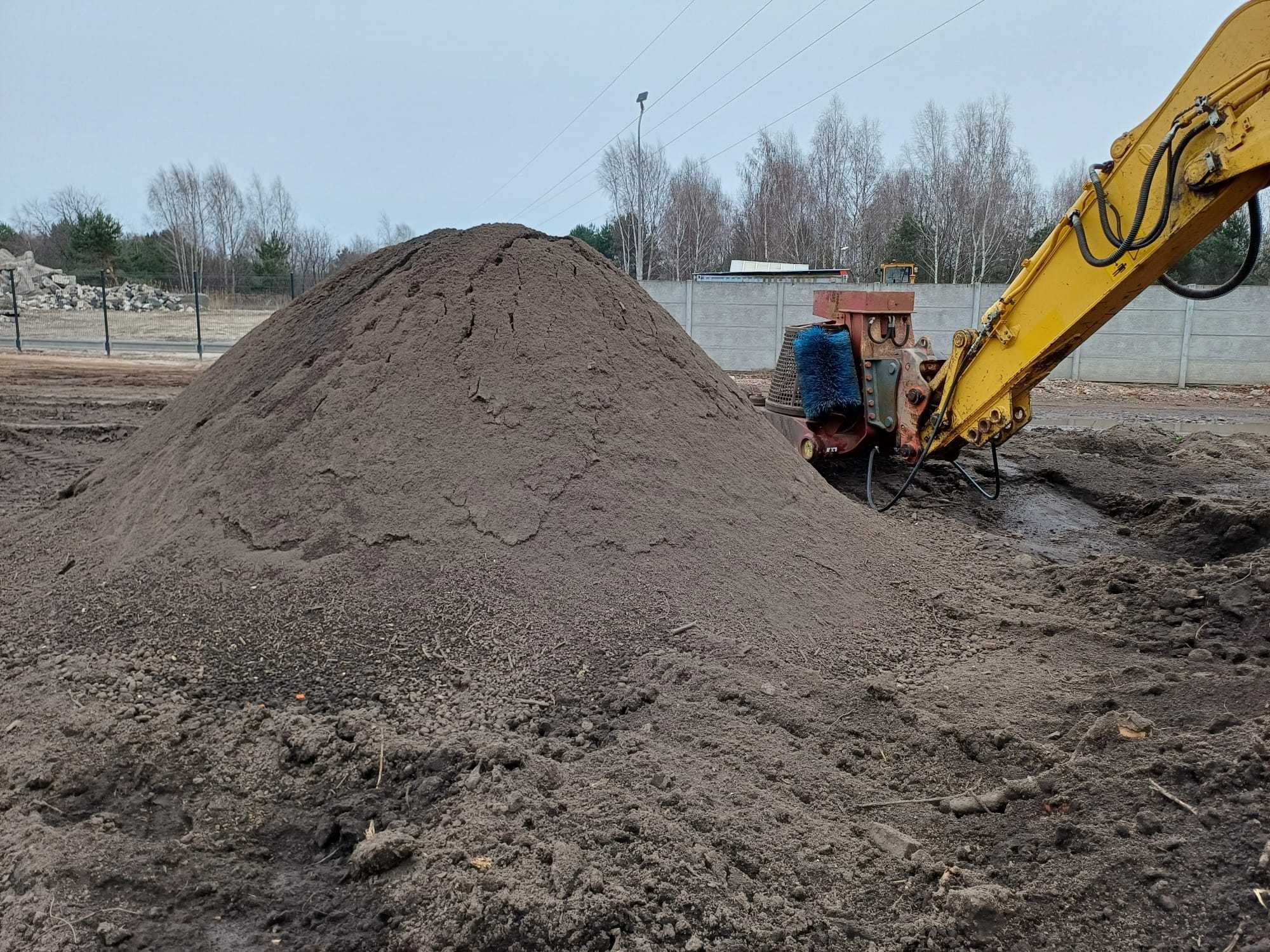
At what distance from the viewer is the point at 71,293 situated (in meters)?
31.5

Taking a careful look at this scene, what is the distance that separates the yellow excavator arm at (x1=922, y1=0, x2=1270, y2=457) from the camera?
448 centimetres

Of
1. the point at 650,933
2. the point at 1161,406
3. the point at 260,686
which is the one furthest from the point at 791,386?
the point at 1161,406

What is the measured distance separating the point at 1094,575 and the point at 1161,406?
11776mm

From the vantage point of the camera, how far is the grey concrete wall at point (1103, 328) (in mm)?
17188

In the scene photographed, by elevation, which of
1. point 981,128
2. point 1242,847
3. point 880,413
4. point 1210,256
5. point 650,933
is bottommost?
point 650,933

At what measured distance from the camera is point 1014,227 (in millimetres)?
40344

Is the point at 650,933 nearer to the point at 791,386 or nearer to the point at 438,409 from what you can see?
the point at 438,409

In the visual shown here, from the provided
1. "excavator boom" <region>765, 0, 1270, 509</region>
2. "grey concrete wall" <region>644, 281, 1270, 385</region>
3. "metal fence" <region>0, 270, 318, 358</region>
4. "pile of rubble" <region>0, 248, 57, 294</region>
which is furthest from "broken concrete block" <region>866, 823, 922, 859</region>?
"pile of rubble" <region>0, 248, 57, 294</region>

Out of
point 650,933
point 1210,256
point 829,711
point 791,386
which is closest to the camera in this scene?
point 650,933

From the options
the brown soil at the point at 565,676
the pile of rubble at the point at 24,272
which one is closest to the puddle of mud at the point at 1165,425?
the brown soil at the point at 565,676

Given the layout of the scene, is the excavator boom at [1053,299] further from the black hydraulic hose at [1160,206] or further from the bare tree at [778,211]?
the bare tree at [778,211]

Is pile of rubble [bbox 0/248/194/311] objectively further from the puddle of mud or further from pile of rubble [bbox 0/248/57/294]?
the puddle of mud

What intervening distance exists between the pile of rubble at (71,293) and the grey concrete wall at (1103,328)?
18.8 meters

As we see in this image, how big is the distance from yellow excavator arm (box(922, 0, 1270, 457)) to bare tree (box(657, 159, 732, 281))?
135ft
